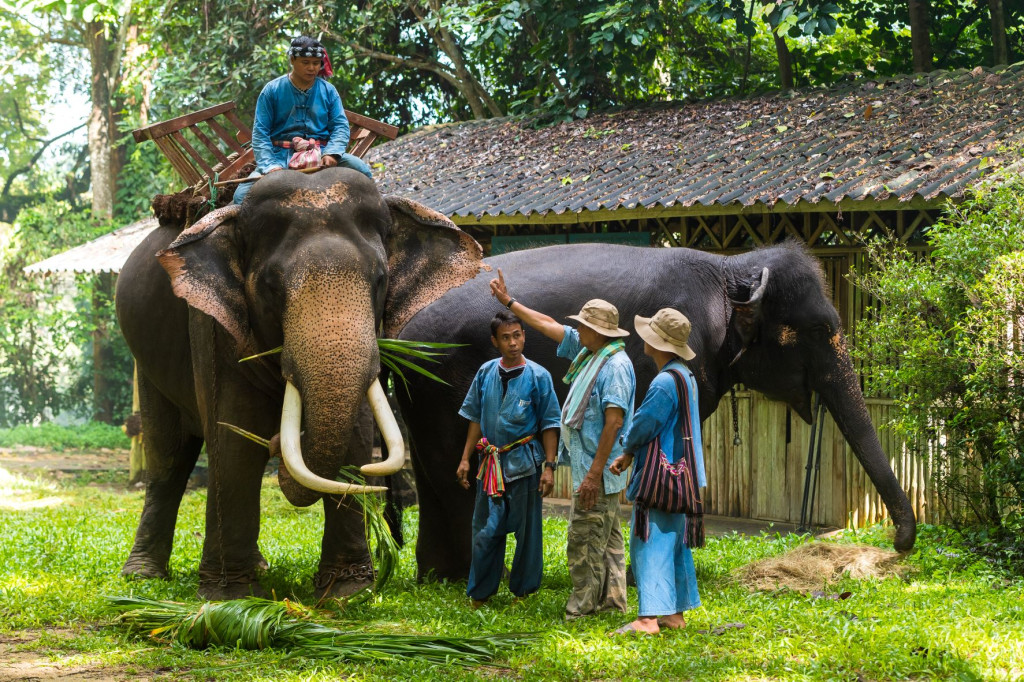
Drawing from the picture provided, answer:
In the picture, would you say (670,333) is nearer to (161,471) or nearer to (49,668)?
(49,668)

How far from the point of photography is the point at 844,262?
9992 mm

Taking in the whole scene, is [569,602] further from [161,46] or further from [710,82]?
[161,46]

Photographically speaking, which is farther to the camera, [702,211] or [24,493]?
[24,493]

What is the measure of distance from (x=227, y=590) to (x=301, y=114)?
264 centimetres

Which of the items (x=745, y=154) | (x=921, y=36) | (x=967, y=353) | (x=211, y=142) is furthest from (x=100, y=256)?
(x=921, y=36)

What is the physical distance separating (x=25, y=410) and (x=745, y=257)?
22.3 meters

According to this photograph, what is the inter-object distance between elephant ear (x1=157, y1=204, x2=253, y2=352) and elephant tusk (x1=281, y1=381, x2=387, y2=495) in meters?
0.57

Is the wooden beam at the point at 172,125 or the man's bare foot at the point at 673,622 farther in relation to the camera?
the wooden beam at the point at 172,125

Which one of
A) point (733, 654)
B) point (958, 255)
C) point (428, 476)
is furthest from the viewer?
point (958, 255)

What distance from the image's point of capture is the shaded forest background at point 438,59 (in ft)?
51.1

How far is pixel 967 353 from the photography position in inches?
297

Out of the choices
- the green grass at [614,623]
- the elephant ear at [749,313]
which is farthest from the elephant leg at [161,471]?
the elephant ear at [749,313]

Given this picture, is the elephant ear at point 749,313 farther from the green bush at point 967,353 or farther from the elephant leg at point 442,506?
the elephant leg at point 442,506

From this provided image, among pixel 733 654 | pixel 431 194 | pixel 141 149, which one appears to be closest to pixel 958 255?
pixel 733 654
